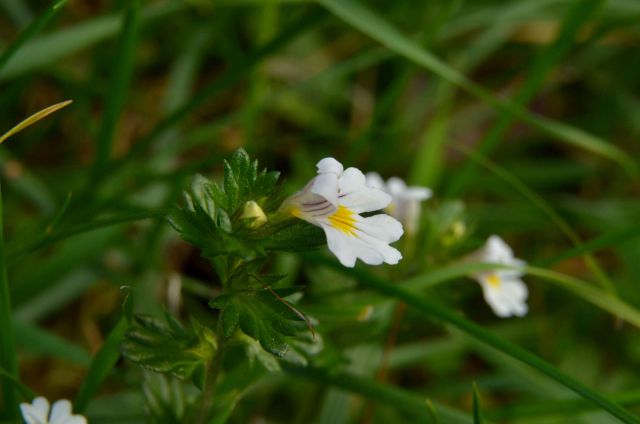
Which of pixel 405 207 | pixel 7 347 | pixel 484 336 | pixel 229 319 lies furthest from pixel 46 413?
pixel 405 207

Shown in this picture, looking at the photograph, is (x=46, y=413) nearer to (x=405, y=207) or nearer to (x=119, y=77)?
(x=119, y=77)

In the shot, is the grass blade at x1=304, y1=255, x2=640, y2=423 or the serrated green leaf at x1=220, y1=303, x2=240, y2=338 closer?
the serrated green leaf at x1=220, y1=303, x2=240, y2=338

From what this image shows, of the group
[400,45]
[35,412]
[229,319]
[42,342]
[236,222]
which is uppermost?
[400,45]

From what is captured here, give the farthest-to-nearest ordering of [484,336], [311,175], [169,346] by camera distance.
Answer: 1. [311,175]
2. [484,336]
3. [169,346]

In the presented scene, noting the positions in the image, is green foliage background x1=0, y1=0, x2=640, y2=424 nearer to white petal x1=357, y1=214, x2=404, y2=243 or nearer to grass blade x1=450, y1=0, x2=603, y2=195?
grass blade x1=450, y1=0, x2=603, y2=195

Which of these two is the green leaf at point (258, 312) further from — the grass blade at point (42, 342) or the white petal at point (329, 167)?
the grass blade at point (42, 342)

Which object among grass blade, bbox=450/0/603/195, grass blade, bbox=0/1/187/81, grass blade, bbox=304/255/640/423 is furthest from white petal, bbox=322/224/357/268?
grass blade, bbox=0/1/187/81
